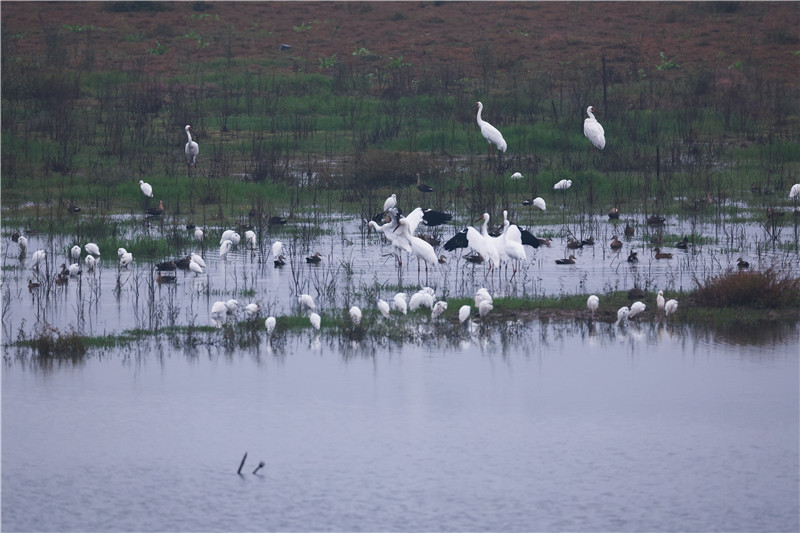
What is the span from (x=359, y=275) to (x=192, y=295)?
2160mm

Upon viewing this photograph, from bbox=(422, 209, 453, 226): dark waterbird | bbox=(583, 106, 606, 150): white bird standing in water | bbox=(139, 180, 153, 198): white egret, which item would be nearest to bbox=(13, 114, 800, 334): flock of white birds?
bbox=(139, 180, 153, 198): white egret

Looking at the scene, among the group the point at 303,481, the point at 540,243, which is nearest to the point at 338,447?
the point at 303,481

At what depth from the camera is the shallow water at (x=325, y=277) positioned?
11.9 meters

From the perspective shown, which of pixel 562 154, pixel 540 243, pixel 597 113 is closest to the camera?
pixel 540 243

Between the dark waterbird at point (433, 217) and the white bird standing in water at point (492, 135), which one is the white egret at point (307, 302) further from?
the white bird standing in water at point (492, 135)

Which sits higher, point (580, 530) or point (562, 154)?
point (562, 154)

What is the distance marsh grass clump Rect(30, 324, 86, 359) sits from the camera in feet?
33.8

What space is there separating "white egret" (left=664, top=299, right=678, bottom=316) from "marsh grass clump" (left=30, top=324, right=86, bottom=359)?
5543 mm

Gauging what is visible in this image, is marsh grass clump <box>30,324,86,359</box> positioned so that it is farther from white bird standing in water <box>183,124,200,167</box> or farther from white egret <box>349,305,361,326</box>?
white bird standing in water <box>183,124,200,167</box>

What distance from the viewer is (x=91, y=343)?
418 inches

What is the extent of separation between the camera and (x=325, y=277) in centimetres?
1314

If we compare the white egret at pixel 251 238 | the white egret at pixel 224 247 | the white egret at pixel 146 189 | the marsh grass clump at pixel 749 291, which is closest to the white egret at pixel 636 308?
the marsh grass clump at pixel 749 291

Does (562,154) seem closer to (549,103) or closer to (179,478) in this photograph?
(549,103)

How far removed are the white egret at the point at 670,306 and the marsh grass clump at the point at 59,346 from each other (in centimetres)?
554
